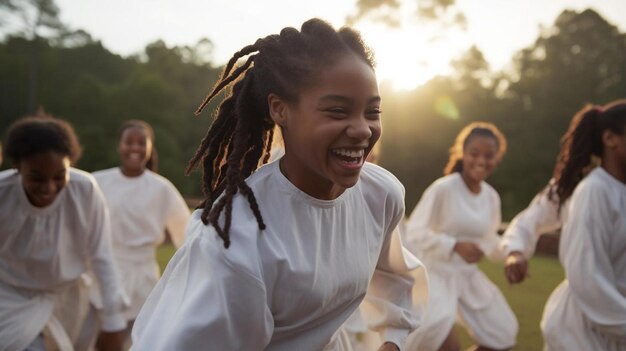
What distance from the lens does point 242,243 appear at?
→ 232 cm

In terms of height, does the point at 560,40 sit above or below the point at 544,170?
above

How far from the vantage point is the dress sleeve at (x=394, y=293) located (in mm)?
3230

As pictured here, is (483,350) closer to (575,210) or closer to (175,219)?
(575,210)

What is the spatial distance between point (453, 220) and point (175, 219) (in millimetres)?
2699

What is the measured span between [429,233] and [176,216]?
8.12 feet

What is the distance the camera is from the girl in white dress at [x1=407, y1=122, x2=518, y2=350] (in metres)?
6.23

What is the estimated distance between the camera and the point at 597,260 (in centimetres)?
404

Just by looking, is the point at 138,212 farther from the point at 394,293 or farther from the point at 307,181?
the point at 307,181

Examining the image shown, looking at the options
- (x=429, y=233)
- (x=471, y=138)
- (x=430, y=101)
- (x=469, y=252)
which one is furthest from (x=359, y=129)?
(x=430, y=101)

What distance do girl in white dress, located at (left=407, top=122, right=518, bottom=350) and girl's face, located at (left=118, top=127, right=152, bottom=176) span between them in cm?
271

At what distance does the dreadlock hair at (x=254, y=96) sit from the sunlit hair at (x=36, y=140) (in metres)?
1.63

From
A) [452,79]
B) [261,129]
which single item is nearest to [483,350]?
[261,129]

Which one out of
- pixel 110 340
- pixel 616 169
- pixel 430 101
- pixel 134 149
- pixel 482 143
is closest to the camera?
pixel 616 169

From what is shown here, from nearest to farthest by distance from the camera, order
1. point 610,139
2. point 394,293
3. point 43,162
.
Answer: point 394,293 → point 43,162 → point 610,139
